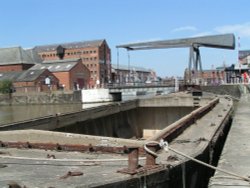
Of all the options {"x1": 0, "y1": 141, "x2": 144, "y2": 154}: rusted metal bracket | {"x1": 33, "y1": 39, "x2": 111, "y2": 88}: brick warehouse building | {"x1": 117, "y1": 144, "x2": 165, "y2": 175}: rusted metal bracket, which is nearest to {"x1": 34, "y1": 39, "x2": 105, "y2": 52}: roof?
{"x1": 33, "y1": 39, "x2": 111, "y2": 88}: brick warehouse building

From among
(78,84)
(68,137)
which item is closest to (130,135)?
(68,137)

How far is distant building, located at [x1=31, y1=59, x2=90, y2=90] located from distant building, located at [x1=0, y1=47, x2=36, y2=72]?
9107 millimetres

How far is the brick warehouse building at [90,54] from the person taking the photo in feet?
462

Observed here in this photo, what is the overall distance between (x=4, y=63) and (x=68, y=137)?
135981 millimetres

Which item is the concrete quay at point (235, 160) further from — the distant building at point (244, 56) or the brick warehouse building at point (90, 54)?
the brick warehouse building at point (90, 54)

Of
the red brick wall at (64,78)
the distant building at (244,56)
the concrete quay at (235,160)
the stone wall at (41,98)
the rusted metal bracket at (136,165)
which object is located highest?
the distant building at (244,56)

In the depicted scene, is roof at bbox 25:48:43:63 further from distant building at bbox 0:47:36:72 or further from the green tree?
the green tree

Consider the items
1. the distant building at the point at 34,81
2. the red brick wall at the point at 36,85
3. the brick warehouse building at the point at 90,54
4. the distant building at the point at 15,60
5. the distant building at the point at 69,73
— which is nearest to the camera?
the red brick wall at the point at 36,85

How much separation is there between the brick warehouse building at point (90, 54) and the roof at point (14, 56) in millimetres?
10026

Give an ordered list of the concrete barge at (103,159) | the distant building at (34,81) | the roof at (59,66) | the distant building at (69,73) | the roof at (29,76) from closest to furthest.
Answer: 1. the concrete barge at (103,159)
2. the distant building at (34,81)
3. the roof at (29,76)
4. the distant building at (69,73)
5. the roof at (59,66)

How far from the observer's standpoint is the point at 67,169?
20.2 feet

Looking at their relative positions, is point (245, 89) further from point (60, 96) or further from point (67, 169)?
point (60, 96)

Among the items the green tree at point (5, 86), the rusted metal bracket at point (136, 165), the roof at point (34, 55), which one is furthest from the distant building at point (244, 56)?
the rusted metal bracket at point (136, 165)

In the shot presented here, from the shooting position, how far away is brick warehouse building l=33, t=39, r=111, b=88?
141 meters
